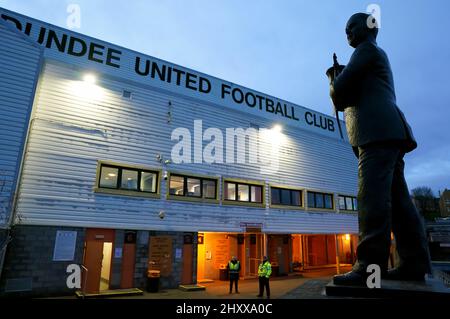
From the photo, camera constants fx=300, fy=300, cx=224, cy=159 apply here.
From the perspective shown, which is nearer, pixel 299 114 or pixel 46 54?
pixel 46 54

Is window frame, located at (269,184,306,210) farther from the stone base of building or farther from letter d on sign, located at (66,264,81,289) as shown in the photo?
letter d on sign, located at (66,264,81,289)

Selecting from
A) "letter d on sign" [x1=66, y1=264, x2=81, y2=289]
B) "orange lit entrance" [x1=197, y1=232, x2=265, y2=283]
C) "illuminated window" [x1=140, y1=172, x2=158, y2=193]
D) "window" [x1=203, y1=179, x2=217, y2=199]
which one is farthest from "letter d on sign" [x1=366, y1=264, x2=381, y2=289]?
"orange lit entrance" [x1=197, y1=232, x2=265, y2=283]

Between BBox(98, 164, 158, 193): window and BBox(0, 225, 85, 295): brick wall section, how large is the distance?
2.69 meters

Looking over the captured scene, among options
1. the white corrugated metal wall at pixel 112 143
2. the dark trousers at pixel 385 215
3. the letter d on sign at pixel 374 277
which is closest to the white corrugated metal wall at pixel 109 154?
the white corrugated metal wall at pixel 112 143

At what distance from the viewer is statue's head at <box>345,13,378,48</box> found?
15.0 feet

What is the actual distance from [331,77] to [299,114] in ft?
56.9

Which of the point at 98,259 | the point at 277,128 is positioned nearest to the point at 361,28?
the point at 98,259

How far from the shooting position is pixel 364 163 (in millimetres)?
4148

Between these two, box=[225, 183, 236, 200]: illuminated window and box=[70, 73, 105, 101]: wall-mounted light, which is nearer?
box=[70, 73, 105, 101]: wall-mounted light

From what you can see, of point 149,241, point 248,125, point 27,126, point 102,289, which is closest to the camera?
point 27,126

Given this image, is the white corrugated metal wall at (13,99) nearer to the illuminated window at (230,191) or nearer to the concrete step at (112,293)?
the concrete step at (112,293)
